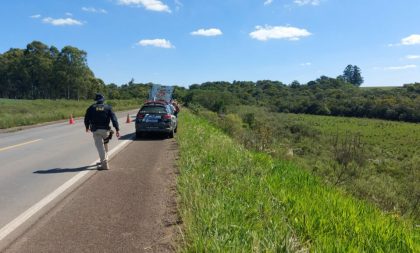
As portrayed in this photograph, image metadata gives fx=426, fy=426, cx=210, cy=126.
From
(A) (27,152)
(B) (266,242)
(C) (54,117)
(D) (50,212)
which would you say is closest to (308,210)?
(B) (266,242)

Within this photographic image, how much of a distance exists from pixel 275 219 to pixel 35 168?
7091mm

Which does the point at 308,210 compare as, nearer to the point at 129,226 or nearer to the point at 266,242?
the point at 266,242

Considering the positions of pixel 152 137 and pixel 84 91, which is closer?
pixel 152 137

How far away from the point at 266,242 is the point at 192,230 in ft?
3.01

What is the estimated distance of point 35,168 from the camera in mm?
10336

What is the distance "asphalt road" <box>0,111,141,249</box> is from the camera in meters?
7.03

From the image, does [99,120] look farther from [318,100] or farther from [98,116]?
[318,100]


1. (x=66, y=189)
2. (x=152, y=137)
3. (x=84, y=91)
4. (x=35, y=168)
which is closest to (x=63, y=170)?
(x=35, y=168)

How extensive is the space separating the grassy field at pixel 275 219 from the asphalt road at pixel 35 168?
256 cm

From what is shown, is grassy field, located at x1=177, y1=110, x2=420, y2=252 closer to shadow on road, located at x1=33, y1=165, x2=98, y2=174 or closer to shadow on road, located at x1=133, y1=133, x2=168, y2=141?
shadow on road, located at x1=33, y1=165, x2=98, y2=174

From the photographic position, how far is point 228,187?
7184mm

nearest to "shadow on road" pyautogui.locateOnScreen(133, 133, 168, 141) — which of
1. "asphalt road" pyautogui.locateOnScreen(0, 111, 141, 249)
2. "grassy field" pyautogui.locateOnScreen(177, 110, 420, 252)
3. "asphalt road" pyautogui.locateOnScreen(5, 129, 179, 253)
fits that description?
"asphalt road" pyautogui.locateOnScreen(0, 111, 141, 249)

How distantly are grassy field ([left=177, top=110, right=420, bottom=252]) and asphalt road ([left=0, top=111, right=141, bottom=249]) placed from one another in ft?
8.40

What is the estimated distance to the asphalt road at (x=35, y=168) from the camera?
7031 millimetres
